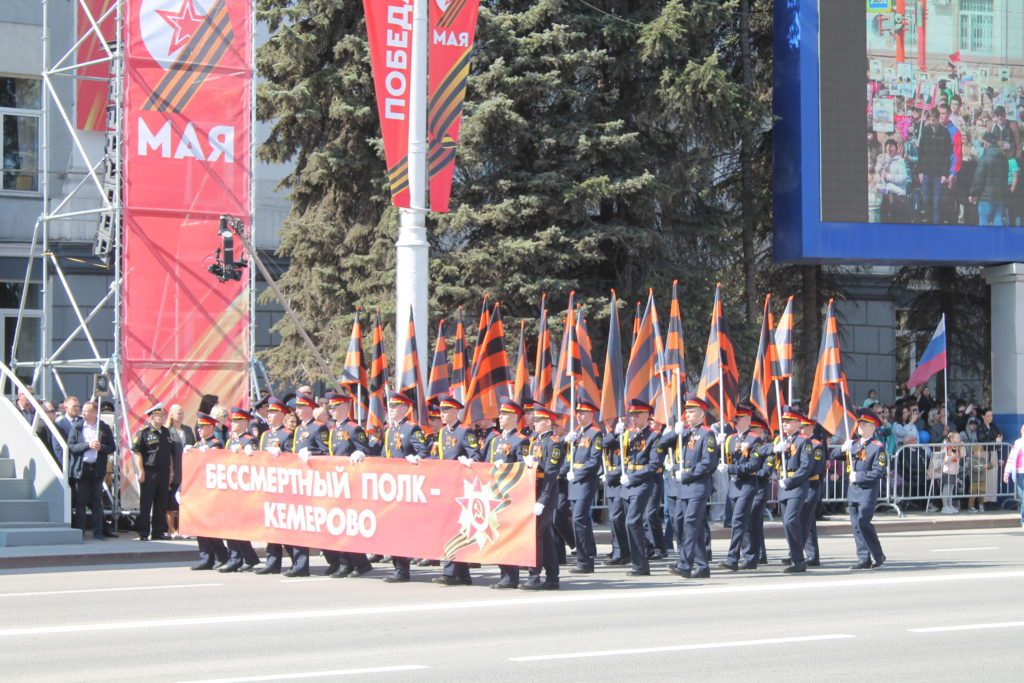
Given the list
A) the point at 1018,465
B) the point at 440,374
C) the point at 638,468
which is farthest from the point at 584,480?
the point at 1018,465

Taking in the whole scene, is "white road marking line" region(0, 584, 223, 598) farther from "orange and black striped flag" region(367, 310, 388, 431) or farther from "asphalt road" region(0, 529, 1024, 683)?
"orange and black striped flag" region(367, 310, 388, 431)

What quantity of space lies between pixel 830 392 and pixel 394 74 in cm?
680

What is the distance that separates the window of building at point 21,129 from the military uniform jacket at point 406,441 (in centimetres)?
1702

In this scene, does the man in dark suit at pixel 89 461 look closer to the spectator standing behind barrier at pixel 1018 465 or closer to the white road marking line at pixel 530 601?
the white road marking line at pixel 530 601

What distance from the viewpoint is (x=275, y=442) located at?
16.0m

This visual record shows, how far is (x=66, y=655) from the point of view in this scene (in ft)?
33.2

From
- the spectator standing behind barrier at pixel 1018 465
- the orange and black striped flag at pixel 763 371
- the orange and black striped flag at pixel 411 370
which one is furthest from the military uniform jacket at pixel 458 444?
the spectator standing behind barrier at pixel 1018 465

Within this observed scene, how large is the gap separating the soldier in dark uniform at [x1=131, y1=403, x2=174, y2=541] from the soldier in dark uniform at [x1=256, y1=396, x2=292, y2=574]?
2733 mm

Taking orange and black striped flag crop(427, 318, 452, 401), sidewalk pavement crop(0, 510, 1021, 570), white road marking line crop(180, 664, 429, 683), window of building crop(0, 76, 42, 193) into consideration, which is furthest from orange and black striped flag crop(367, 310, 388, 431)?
window of building crop(0, 76, 42, 193)

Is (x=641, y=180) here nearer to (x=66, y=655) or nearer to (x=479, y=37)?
(x=479, y=37)

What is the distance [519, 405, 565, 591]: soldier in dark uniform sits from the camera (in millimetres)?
13961

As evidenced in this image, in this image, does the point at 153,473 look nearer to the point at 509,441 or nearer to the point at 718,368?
the point at 509,441

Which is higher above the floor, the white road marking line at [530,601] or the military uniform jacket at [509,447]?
the military uniform jacket at [509,447]

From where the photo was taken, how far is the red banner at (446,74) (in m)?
19.5
